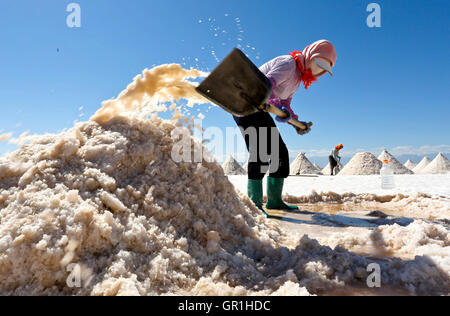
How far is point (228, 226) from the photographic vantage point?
5.24ft

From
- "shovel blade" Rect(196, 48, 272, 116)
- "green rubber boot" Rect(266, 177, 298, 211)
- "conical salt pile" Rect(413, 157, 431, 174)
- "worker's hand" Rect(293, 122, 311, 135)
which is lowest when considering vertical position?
"green rubber boot" Rect(266, 177, 298, 211)

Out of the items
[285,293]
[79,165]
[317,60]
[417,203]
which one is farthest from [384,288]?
[417,203]

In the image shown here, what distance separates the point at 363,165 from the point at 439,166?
14.3 feet

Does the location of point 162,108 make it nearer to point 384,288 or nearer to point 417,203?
point 384,288

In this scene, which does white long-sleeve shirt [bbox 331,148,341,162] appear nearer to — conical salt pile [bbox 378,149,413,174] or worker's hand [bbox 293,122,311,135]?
conical salt pile [bbox 378,149,413,174]

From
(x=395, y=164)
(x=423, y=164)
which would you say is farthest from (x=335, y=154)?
(x=423, y=164)

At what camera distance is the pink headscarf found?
102 inches

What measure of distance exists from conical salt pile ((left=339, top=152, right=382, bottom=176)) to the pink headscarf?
10108mm

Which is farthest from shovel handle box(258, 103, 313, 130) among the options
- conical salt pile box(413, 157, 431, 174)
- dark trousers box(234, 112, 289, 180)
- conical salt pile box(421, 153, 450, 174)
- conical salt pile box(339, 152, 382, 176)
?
conical salt pile box(413, 157, 431, 174)

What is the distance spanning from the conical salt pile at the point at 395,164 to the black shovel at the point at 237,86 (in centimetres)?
1199

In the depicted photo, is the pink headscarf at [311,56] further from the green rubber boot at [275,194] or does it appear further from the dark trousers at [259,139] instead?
the green rubber boot at [275,194]

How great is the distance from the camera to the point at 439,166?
43.6 feet

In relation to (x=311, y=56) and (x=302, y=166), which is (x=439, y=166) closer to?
(x=302, y=166)

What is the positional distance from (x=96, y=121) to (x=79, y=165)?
385 mm
